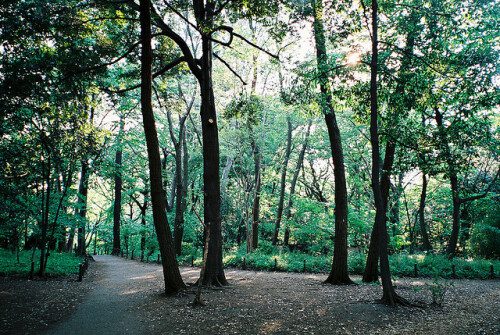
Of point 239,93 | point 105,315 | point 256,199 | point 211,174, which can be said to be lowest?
point 105,315

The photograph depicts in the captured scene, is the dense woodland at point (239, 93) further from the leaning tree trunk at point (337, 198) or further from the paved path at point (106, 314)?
the paved path at point (106, 314)

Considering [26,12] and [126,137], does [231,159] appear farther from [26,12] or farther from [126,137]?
[26,12]

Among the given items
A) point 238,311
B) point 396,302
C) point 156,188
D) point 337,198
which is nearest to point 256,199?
point 337,198

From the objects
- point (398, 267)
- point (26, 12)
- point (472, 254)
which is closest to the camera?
point (26, 12)

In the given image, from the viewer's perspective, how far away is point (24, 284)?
1131 centimetres

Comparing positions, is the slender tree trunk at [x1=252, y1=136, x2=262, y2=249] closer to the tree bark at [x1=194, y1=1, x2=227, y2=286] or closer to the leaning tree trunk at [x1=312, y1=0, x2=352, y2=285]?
the leaning tree trunk at [x1=312, y1=0, x2=352, y2=285]

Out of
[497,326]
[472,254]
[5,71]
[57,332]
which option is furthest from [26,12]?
[472,254]

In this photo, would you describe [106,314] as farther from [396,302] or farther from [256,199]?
[256,199]

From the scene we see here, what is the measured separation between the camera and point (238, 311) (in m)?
8.16

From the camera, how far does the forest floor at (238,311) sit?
6.88m

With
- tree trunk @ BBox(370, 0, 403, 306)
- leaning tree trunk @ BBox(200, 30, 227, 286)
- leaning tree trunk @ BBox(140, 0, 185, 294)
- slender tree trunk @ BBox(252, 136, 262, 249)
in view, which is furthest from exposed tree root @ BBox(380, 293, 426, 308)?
slender tree trunk @ BBox(252, 136, 262, 249)

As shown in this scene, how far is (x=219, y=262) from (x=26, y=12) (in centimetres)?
905

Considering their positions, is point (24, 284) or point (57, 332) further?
point (24, 284)

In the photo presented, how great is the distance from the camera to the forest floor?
6883 mm
